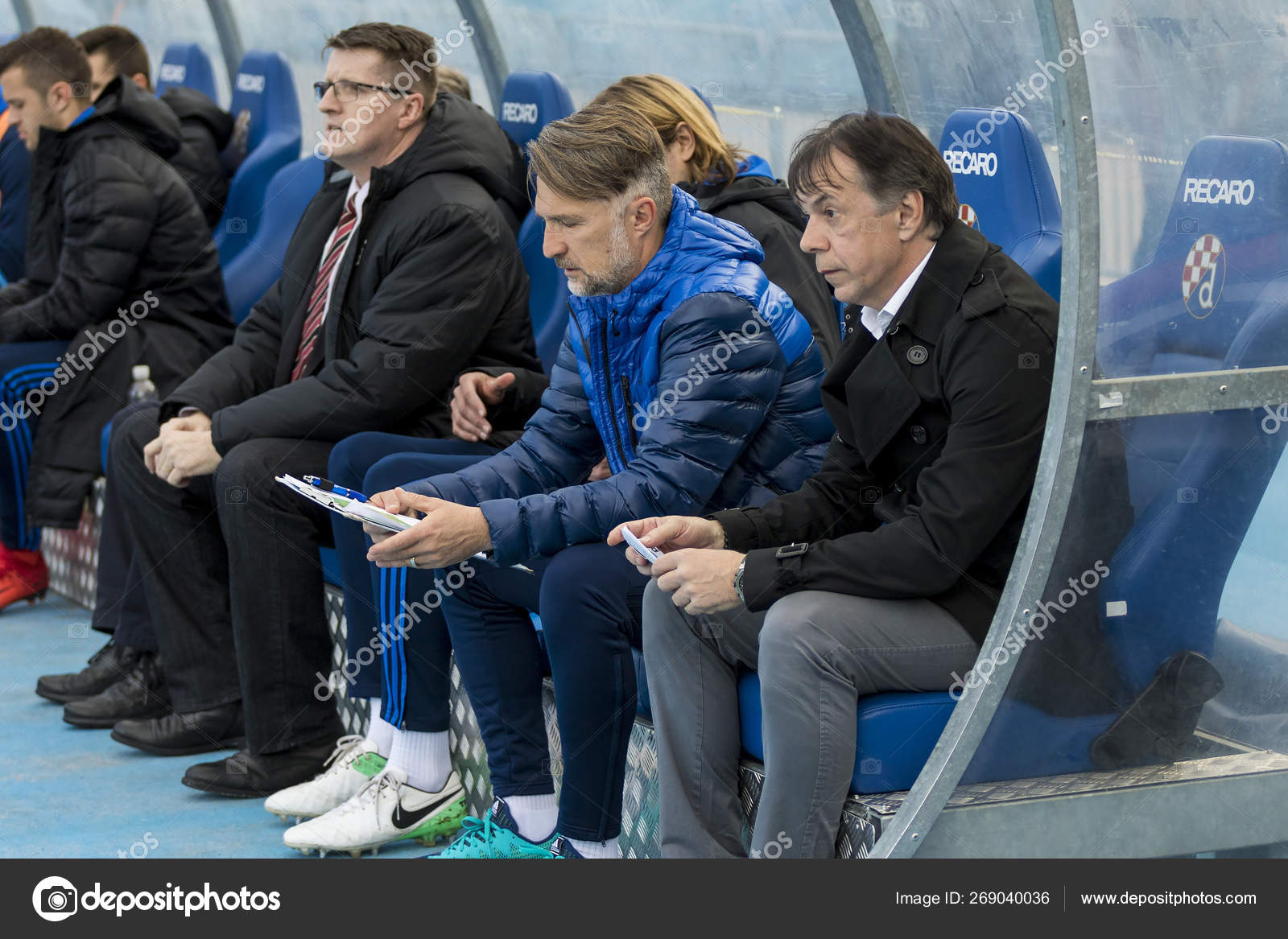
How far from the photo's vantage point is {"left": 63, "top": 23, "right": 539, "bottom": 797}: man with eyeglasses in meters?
3.84

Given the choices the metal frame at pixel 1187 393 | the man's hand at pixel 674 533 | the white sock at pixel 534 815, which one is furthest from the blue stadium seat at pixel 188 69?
the metal frame at pixel 1187 393

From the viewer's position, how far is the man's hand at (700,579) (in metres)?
2.64

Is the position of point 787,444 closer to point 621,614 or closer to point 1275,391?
point 621,614

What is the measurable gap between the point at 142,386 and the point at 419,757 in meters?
2.20

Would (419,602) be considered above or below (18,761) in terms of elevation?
above

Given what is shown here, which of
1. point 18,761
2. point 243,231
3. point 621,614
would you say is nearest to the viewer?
point 621,614

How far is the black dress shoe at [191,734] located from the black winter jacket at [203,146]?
2906 mm

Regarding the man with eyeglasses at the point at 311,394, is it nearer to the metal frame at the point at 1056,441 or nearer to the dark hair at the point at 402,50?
the dark hair at the point at 402,50

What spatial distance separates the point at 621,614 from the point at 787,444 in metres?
0.49

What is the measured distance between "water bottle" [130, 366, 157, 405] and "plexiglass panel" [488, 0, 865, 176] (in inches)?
82.3

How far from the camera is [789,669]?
252 cm

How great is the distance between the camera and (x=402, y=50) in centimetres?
408

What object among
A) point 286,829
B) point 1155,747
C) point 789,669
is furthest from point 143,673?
point 1155,747

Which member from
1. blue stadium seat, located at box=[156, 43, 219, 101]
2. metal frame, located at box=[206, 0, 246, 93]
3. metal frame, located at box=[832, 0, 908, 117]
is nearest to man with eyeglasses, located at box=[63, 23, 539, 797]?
metal frame, located at box=[832, 0, 908, 117]
